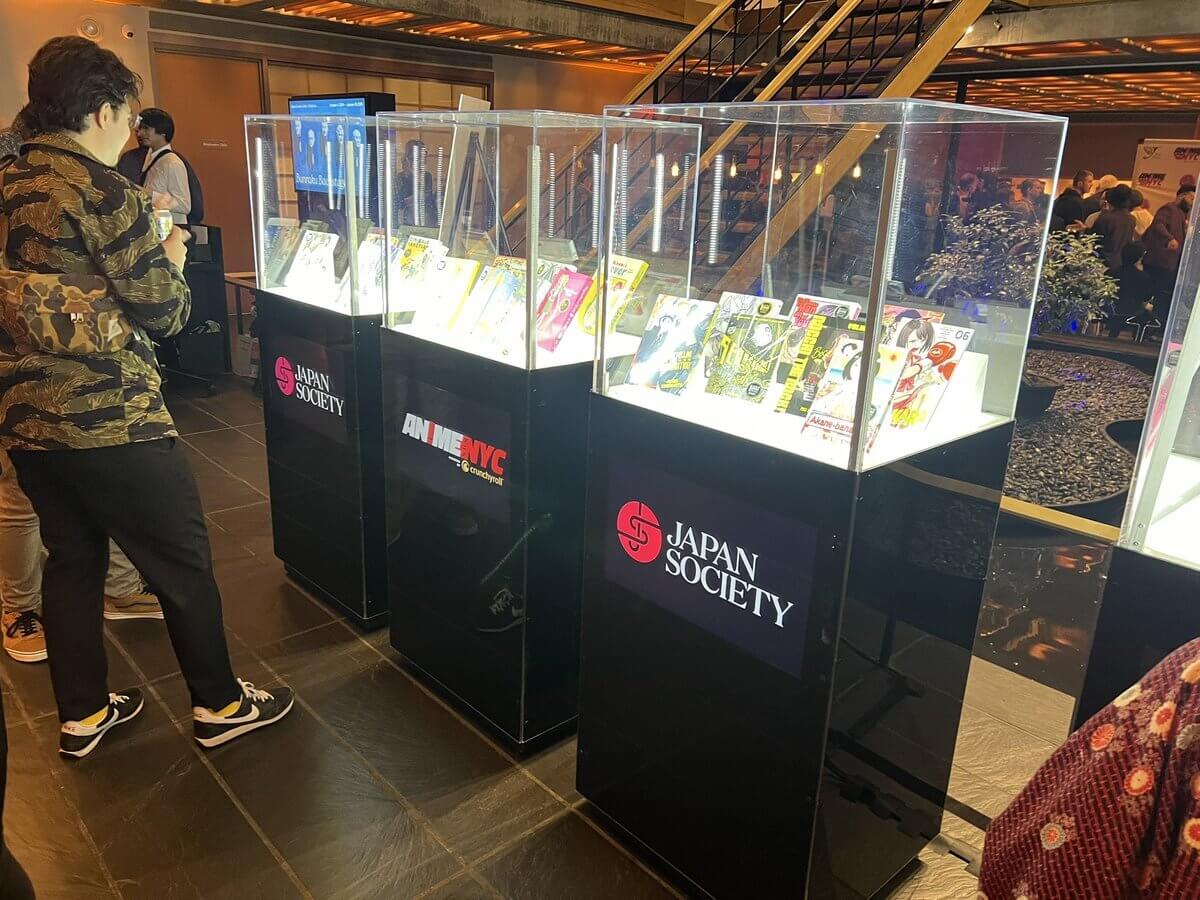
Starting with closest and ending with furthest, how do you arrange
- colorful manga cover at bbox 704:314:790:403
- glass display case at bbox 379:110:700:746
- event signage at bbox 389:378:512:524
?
colorful manga cover at bbox 704:314:790:403, glass display case at bbox 379:110:700:746, event signage at bbox 389:378:512:524

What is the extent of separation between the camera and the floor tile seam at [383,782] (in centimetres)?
200

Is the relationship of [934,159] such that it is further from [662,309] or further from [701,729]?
[701,729]

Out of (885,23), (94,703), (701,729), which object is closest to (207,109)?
(885,23)

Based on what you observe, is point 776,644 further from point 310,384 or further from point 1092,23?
point 1092,23

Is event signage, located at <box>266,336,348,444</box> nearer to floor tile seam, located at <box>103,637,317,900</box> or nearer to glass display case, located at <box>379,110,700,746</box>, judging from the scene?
glass display case, located at <box>379,110,700,746</box>

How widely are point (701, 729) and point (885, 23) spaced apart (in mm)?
5804

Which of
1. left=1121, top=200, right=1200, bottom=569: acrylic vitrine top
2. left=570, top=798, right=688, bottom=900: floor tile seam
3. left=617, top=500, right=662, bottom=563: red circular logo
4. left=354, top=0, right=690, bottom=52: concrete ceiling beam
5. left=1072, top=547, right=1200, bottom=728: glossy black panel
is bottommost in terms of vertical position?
left=570, top=798, right=688, bottom=900: floor tile seam

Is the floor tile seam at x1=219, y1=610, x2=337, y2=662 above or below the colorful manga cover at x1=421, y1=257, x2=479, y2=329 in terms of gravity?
below

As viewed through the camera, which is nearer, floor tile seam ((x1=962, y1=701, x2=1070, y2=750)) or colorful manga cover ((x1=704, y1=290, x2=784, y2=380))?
colorful manga cover ((x1=704, y1=290, x2=784, y2=380))

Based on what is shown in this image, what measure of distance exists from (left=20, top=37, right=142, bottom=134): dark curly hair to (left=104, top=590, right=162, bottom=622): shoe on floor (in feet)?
5.42

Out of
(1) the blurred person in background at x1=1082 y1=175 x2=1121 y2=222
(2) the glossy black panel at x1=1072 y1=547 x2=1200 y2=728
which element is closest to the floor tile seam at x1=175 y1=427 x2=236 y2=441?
(2) the glossy black panel at x1=1072 y1=547 x2=1200 y2=728

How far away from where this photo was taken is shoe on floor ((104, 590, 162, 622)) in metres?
2.93

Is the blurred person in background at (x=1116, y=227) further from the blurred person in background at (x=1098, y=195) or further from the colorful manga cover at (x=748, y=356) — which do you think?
the colorful manga cover at (x=748, y=356)

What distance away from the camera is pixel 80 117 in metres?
1.85
